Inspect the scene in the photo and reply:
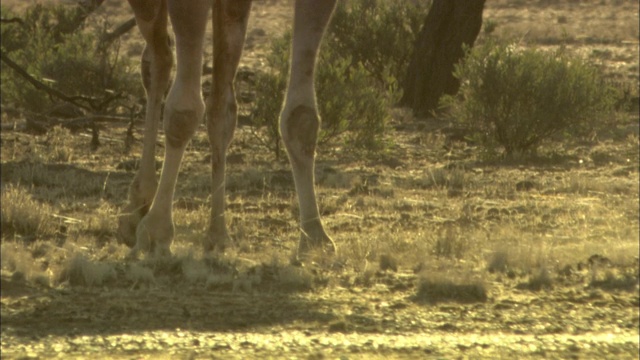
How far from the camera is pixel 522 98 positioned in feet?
57.4

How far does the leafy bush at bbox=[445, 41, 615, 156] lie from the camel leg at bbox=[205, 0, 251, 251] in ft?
25.0

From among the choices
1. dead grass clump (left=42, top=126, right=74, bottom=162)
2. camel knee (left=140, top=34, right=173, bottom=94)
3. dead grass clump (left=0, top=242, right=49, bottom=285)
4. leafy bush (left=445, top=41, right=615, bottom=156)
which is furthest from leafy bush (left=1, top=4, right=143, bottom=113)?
dead grass clump (left=0, top=242, right=49, bottom=285)

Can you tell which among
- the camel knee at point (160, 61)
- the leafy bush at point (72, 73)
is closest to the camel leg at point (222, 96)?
the camel knee at point (160, 61)

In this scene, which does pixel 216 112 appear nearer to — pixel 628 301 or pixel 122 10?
pixel 628 301

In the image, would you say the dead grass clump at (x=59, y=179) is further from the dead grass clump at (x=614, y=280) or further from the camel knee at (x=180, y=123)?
the dead grass clump at (x=614, y=280)

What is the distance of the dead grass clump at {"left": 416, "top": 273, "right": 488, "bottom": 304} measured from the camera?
26.7ft

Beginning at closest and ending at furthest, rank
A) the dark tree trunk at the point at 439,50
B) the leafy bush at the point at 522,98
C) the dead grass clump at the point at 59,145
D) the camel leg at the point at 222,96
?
the camel leg at the point at 222,96 → the dead grass clump at the point at 59,145 → the leafy bush at the point at 522,98 → the dark tree trunk at the point at 439,50

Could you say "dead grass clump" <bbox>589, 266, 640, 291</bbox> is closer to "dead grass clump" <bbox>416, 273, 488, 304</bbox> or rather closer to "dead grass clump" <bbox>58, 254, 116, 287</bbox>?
"dead grass clump" <bbox>416, 273, 488, 304</bbox>

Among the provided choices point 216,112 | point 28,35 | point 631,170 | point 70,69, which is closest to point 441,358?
point 216,112

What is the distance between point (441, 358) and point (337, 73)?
1134cm

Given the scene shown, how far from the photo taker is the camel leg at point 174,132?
909 cm

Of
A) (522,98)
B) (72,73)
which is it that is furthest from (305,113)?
(72,73)

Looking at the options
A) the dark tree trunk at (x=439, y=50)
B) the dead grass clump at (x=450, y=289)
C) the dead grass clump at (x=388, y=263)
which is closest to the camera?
the dead grass clump at (x=450, y=289)

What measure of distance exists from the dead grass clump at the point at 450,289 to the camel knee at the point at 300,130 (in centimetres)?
131
